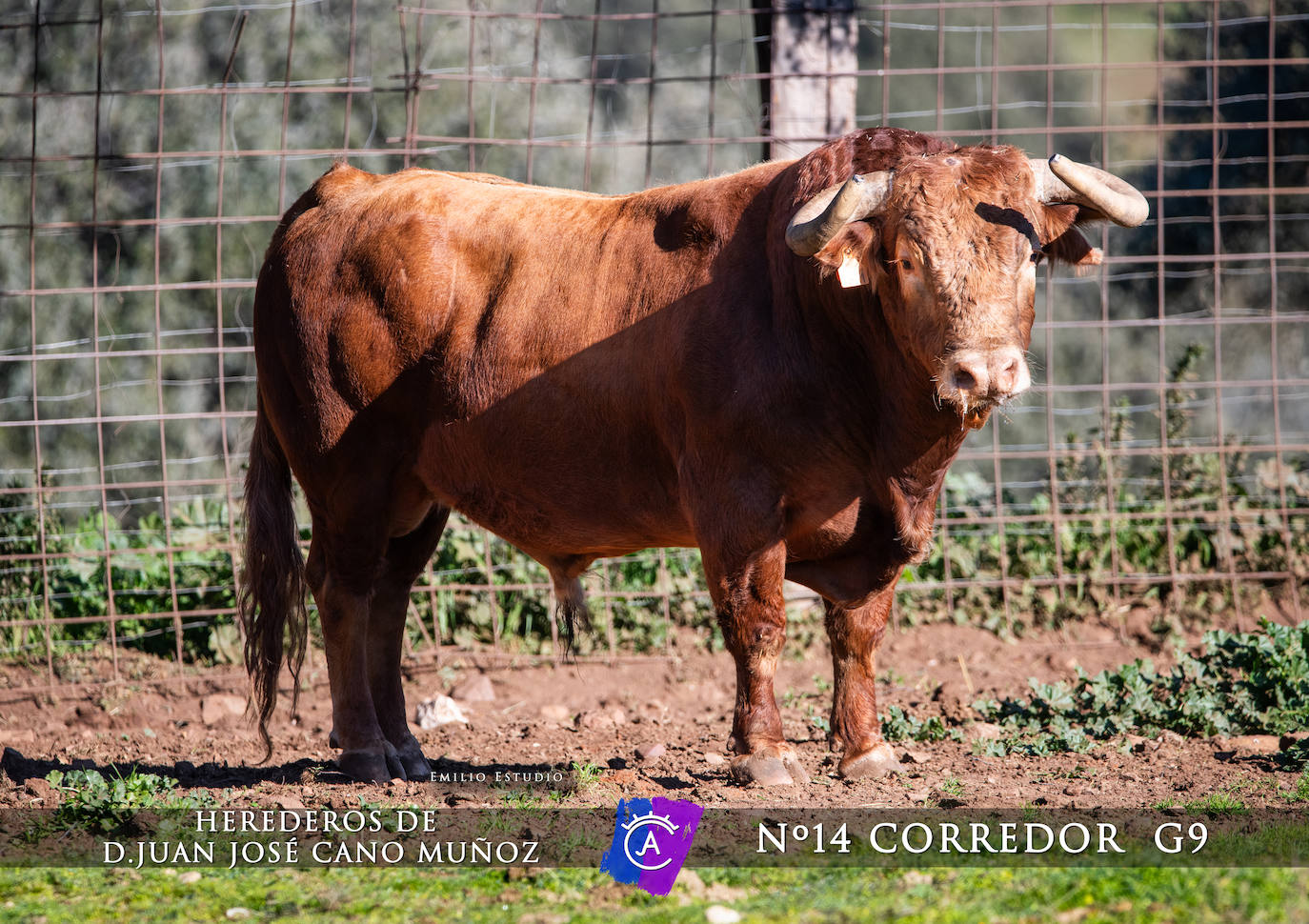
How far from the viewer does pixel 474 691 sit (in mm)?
6621

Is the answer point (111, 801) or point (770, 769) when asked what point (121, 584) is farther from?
point (770, 769)

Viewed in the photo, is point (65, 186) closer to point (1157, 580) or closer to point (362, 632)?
point (362, 632)

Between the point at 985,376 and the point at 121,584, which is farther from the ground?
the point at 985,376

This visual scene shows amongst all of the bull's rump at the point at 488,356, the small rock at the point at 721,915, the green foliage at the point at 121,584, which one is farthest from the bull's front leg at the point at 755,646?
the green foliage at the point at 121,584

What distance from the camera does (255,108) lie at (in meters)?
10.7

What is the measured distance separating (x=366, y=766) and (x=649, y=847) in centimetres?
185

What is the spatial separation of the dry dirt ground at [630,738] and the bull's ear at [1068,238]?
1790 millimetres

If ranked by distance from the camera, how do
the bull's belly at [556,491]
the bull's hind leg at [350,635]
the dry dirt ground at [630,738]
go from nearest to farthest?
1. the dry dirt ground at [630,738]
2. the bull's belly at [556,491]
3. the bull's hind leg at [350,635]

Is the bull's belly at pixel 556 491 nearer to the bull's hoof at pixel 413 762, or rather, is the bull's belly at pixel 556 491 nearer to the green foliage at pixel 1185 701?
the bull's hoof at pixel 413 762

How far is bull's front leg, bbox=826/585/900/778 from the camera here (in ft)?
14.7

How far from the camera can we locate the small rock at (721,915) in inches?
109

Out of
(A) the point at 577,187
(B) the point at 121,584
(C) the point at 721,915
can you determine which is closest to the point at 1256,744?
(C) the point at 721,915

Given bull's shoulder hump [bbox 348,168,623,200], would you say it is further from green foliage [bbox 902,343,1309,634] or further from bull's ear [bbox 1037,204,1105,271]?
green foliage [bbox 902,343,1309,634]

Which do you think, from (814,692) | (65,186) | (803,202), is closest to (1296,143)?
(814,692)
